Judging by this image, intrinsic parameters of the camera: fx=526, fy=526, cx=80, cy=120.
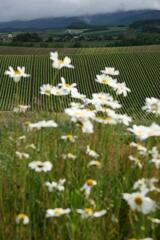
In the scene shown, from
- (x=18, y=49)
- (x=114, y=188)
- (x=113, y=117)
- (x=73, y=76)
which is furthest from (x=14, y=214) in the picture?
(x=18, y=49)

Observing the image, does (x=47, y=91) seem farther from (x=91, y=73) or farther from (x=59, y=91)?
(x=91, y=73)

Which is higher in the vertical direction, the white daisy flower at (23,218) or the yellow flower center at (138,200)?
the yellow flower center at (138,200)

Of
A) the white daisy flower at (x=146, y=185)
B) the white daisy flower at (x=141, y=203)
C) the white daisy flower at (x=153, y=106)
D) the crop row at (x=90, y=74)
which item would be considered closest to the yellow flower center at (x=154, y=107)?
the white daisy flower at (x=153, y=106)

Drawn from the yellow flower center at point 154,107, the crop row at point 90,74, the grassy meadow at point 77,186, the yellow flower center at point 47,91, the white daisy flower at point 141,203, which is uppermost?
the yellow flower center at point 47,91

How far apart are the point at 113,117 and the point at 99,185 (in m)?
0.39

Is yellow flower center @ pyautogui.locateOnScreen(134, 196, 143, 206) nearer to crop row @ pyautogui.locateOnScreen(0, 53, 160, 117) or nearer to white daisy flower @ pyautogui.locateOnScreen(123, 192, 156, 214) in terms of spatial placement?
white daisy flower @ pyautogui.locateOnScreen(123, 192, 156, 214)

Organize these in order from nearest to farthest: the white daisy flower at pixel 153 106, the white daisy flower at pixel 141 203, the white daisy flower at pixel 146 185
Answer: the white daisy flower at pixel 141 203, the white daisy flower at pixel 146 185, the white daisy flower at pixel 153 106

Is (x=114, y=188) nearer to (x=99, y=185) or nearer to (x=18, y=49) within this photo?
(x=99, y=185)

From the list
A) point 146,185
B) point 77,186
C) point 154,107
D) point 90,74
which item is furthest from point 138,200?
point 90,74

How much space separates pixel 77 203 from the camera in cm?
260

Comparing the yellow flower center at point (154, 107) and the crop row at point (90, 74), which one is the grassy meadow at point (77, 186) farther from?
the crop row at point (90, 74)

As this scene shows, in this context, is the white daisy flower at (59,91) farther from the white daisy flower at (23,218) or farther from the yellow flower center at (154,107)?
the white daisy flower at (23,218)

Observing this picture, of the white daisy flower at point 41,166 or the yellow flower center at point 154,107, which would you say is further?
the yellow flower center at point 154,107

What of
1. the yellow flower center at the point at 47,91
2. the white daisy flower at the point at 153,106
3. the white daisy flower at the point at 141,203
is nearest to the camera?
the white daisy flower at the point at 141,203
